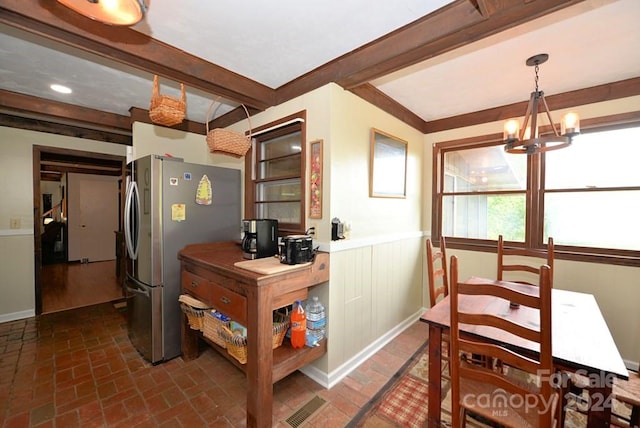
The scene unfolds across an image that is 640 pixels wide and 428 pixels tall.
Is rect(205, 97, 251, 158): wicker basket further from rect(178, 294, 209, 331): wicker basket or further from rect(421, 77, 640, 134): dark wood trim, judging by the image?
rect(421, 77, 640, 134): dark wood trim

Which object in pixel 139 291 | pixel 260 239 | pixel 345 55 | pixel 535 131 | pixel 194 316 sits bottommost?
pixel 194 316

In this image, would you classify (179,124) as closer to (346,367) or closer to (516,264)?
(346,367)

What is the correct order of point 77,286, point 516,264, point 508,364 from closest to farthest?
1. point 508,364
2. point 516,264
3. point 77,286

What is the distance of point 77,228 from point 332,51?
8.04 meters

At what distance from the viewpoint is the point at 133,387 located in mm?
1981

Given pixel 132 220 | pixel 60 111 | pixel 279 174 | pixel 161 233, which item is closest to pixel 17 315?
pixel 132 220

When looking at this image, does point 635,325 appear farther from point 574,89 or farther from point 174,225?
point 174,225

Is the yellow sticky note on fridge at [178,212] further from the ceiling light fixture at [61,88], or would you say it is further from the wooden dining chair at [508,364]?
the wooden dining chair at [508,364]

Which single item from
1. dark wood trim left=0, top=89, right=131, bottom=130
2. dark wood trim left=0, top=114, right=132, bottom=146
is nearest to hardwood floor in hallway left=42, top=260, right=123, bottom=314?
dark wood trim left=0, top=114, right=132, bottom=146

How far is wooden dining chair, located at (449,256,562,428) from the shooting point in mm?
1036

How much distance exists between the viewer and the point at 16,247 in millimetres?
3205

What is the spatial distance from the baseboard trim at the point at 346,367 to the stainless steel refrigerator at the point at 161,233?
51.1 inches

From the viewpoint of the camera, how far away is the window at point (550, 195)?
7.60ft

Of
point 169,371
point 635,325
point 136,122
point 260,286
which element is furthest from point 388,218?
point 136,122
